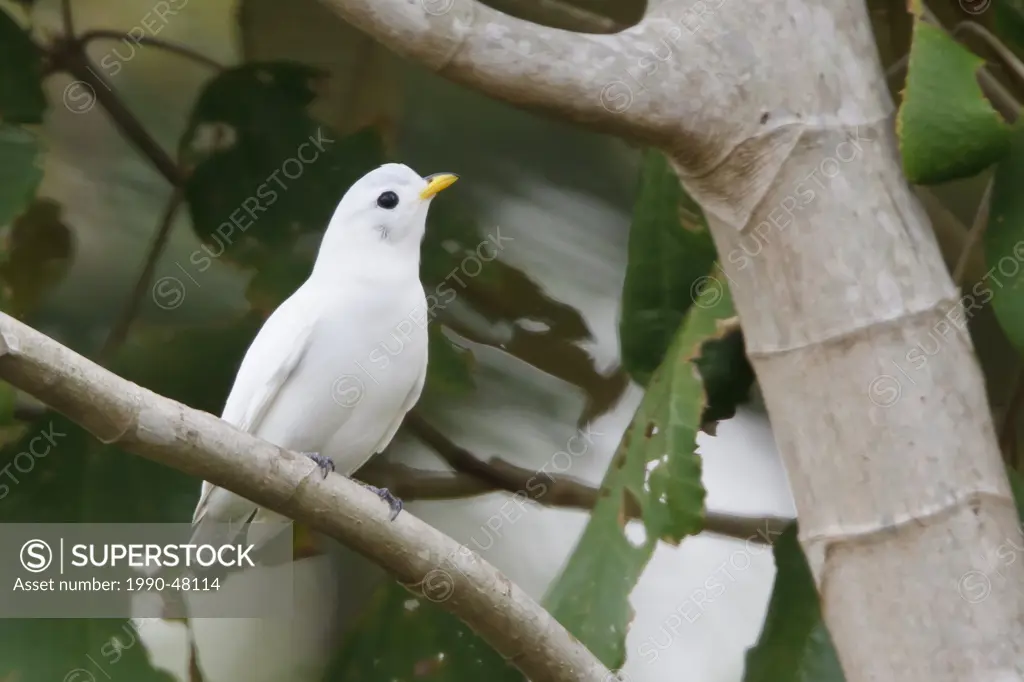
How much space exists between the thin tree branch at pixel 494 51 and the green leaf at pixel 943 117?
0.67ft

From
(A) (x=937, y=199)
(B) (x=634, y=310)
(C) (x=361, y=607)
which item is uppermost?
(A) (x=937, y=199)

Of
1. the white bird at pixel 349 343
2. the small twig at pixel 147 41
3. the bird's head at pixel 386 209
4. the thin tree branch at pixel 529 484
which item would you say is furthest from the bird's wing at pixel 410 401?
the small twig at pixel 147 41

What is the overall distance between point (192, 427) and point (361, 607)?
0.77 meters

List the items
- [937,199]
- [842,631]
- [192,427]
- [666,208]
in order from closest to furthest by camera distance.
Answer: [192,427] → [842,631] → [666,208] → [937,199]

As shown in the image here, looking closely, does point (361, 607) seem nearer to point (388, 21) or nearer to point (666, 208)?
point (666, 208)

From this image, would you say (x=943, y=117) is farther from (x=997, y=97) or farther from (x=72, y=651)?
(x=72, y=651)

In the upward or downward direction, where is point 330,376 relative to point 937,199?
downward

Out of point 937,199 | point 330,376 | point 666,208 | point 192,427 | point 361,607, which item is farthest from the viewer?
point 361,607

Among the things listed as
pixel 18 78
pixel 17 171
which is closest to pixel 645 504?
pixel 17 171

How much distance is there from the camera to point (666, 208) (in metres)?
1.06

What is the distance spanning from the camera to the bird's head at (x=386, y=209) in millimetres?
971

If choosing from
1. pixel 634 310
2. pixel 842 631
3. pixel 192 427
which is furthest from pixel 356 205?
pixel 842 631

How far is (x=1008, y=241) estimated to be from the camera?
86 cm

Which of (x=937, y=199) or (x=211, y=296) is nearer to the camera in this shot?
(x=937, y=199)
